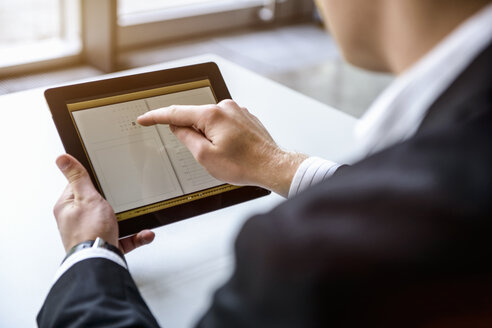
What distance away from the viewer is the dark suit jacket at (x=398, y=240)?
1.40 feet

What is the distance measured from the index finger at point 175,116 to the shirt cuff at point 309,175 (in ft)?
0.65

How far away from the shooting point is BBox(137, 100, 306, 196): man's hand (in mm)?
976

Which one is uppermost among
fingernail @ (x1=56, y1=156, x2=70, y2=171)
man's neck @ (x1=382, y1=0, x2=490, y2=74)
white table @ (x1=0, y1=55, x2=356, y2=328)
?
man's neck @ (x1=382, y1=0, x2=490, y2=74)

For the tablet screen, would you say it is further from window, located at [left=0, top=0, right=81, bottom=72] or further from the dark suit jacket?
window, located at [left=0, top=0, right=81, bottom=72]

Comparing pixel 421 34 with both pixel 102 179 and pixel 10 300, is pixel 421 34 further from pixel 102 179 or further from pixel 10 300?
pixel 10 300

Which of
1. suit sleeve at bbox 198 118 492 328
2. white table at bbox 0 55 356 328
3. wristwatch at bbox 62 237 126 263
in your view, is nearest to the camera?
suit sleeve at bbox 198 118 492 328

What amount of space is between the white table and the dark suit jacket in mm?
413

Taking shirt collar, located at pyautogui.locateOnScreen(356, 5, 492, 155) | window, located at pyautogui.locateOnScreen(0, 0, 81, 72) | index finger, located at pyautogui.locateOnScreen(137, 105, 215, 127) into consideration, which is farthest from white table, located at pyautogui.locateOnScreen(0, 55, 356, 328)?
window, located at pyautogui.locateOnScreen(0, 0, 81, 72)

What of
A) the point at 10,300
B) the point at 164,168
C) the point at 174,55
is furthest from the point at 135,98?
the point at 174,55

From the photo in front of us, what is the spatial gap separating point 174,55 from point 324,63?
0.95 metres

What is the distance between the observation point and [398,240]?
16.9 inches

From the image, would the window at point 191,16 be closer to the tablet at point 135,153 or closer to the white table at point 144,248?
the white table at point 144,248

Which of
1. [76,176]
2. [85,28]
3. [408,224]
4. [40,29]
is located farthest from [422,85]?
[40,29]

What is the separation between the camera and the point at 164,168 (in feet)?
3.18
